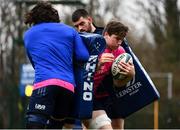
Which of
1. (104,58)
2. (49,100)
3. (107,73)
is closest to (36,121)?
(49,100)

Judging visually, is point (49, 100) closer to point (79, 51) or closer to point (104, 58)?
point (79, 51)

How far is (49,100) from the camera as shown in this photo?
5.85m

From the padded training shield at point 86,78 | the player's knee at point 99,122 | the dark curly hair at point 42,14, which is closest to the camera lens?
the dark curly hair at point 42,14

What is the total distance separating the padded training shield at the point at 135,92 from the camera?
773cm

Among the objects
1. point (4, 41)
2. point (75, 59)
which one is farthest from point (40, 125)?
point (4, 41)

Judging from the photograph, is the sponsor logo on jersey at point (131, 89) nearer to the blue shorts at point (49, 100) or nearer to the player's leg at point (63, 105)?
the player's leg at point (63, 105)

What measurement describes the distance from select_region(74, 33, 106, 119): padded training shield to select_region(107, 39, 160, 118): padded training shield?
1252mm

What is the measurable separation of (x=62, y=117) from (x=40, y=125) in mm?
352

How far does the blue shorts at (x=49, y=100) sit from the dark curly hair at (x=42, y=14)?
0.72 metres

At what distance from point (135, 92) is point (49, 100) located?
2230mm

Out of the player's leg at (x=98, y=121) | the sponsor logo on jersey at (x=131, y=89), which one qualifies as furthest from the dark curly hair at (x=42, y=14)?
the sponsor logo on jersey at (x=131, y=89)

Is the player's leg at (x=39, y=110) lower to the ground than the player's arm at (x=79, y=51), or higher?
lower

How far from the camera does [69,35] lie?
19.7ft

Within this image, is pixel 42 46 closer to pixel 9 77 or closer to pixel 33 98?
pixel 33 98
